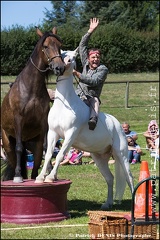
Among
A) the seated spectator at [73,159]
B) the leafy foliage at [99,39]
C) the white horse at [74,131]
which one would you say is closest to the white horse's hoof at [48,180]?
the white horse at [74,131]

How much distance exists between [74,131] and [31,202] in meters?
1.13

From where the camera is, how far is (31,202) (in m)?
7.57

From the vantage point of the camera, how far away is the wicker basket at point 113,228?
231 inches

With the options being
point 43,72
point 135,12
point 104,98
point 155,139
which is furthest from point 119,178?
point 135,12

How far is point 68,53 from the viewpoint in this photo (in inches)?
319

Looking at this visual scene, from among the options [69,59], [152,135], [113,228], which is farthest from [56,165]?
[152,135]

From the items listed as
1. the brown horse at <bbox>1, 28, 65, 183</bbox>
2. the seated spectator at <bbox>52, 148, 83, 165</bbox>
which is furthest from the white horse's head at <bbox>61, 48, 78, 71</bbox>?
the seated spectator at <bbox>52, 148, 83, 165</bbox>

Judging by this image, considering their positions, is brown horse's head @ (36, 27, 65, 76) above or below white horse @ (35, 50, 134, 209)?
above

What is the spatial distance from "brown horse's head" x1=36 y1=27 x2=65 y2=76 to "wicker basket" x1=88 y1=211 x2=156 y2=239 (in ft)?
6.63

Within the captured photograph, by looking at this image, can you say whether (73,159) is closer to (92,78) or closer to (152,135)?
(152,135)

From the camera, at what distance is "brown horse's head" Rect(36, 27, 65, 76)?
309 inches

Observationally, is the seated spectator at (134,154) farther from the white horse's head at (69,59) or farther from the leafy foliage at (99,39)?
the leafy foliage at (99,39)

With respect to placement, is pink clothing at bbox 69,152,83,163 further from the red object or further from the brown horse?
the red object

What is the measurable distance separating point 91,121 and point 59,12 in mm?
38593
